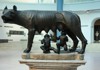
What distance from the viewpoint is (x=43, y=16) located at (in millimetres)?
4148

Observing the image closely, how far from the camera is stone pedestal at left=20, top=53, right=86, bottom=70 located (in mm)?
3848

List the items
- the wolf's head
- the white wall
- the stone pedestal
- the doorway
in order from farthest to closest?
1. the doorway
2. the white wall
3. the wolf's head
4. the stone pedestal

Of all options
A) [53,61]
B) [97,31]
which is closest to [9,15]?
[53,61]

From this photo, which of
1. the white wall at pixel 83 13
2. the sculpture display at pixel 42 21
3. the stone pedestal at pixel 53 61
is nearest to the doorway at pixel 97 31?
the white wall at pixel 83 13

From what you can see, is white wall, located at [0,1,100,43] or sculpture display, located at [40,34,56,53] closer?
sculpture display, located at [40,34,56,53]

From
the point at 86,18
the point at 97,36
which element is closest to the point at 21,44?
the point at 86,18

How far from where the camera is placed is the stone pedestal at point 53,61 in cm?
385

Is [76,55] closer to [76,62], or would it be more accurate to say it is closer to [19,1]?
[76,62]

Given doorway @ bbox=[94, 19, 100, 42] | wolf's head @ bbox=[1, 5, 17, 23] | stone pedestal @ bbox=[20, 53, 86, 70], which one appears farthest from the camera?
doorway @ bbox=[94, 19, 100, 42]

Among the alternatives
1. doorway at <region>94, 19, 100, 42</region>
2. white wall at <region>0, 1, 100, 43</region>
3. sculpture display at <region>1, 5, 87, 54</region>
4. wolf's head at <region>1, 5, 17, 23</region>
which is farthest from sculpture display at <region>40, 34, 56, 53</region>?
doorway at <region>94, 19, 100, 42</region>

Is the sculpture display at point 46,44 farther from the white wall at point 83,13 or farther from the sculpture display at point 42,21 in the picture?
the white wall at point 83,13

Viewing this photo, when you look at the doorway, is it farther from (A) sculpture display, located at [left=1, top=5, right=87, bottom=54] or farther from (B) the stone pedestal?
(B) the stone pedestal

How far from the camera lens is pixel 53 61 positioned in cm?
386

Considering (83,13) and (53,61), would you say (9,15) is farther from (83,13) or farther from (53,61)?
(83,13)
